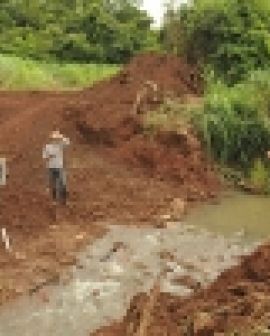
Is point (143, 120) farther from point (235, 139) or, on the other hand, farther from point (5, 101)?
point (5, 101)

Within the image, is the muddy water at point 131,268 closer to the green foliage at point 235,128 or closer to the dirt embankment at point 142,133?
the dirt embankment at point 142,133

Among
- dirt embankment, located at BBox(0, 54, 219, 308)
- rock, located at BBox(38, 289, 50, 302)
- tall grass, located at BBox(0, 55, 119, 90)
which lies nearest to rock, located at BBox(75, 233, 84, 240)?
dirt embankment, located at BBox(0, 54, 219, 308)

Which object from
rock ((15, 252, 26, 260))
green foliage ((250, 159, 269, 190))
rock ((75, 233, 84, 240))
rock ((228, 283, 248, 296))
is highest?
rock ((228, 283, 248, 296))

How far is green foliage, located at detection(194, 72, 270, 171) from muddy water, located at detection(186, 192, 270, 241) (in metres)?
1.96

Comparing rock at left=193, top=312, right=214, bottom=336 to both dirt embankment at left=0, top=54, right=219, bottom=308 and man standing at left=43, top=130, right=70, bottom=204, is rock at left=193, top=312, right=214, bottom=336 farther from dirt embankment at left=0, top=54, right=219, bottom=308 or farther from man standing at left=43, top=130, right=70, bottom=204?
man standing at left=43, top=130, right=70, bottom=204

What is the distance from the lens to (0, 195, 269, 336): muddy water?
12.1m

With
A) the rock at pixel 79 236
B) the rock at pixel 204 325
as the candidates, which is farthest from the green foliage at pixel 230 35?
the rock at pixel 204 325

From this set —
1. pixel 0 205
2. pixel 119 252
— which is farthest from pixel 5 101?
pixel 119 252

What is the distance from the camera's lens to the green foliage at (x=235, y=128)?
855 inches

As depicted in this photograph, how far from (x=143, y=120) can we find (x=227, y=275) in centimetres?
1160

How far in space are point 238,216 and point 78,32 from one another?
2242 cm

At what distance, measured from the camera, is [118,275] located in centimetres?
1395

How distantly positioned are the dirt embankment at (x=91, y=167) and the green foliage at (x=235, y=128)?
0.62 m

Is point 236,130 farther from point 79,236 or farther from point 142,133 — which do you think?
point 79,236
